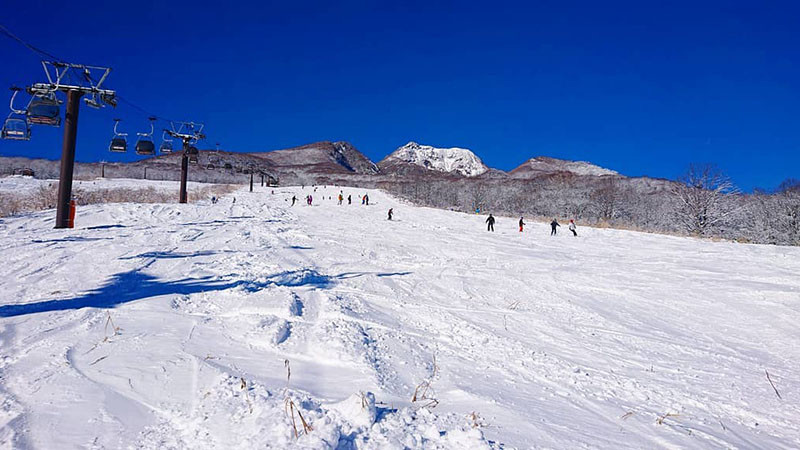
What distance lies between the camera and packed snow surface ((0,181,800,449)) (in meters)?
2.67

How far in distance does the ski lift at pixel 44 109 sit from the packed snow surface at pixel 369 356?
472 cm

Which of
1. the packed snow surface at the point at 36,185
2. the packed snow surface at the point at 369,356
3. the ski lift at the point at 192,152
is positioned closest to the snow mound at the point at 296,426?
the packed snow surface at the point at 369,356

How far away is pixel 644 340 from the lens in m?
5.86

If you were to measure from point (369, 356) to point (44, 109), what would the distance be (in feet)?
45.8

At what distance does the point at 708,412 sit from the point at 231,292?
6.11m

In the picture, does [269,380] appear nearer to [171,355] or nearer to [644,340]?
[171,355]

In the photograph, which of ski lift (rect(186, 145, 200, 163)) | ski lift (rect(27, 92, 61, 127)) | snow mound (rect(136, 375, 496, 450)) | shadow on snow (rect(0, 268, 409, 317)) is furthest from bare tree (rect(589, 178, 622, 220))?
snow mound (rect(136, 375, 496, 450))

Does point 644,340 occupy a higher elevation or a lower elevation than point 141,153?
lower

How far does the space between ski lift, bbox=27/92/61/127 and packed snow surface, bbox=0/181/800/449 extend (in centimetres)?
472

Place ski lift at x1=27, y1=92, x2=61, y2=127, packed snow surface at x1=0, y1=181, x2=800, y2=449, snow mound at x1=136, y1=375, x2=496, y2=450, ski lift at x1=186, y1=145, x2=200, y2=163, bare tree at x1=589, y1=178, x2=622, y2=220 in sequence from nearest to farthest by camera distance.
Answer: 1. snow mound at x1=136, y1=375, x2=496, y2=450
2. packed snow surface at x1=0, y1=181, x2=800, y2=449
3. ski lift at x1=27, y1=92, x2=61, y2=127
4. ski lift at x1=186, y1=145, x2=200, y2=163
5. bare tree at x1=589, y1=178, x2=622, y2=220

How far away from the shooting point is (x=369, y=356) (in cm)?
421

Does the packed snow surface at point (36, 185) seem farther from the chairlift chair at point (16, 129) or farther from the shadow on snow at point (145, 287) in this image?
the shadow on snow at point (145, 287)

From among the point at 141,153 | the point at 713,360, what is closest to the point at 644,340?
the point at 713,360

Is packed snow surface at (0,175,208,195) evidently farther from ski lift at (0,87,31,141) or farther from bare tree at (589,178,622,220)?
bare tree at (589,178,622,220)
